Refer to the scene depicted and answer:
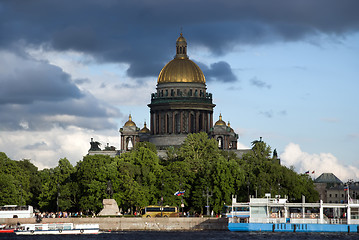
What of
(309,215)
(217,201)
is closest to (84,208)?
(217,201)

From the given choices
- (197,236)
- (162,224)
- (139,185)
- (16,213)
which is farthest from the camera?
(139,185)

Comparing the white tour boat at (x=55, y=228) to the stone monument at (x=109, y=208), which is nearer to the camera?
the white tour boat at (x=55, y=228)

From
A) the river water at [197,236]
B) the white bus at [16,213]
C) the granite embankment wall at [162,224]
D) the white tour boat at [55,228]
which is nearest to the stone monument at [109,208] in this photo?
the granite embankment wall at [162,224]

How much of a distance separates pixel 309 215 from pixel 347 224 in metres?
7.19

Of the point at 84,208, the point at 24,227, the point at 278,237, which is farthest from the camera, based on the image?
the point at 84,208

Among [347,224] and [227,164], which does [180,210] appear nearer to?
[227,164]

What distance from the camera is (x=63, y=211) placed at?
194 meters

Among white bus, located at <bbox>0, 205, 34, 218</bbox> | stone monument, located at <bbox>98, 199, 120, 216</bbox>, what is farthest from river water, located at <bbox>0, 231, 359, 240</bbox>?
stone monument, located at <bbox>98, 199, 120, 216</bbox>

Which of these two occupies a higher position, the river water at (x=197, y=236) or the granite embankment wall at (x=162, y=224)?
the granite embankment wall at (x=162, y=224)

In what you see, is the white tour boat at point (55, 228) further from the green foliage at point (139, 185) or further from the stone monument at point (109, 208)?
the green foliage at point (139, 185)

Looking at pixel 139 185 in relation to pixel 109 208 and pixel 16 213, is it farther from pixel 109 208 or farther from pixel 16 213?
pixel 16 213

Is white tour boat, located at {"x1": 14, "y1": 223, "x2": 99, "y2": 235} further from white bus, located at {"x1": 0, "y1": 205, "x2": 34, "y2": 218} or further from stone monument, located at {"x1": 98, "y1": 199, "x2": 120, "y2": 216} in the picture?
stone monument, located at {"x1": 98, "y1": 199, "x2": 120, "y2": 216}

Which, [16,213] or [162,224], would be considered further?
[16,213]

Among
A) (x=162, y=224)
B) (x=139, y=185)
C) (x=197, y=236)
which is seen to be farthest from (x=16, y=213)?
(x=197, y=236)
